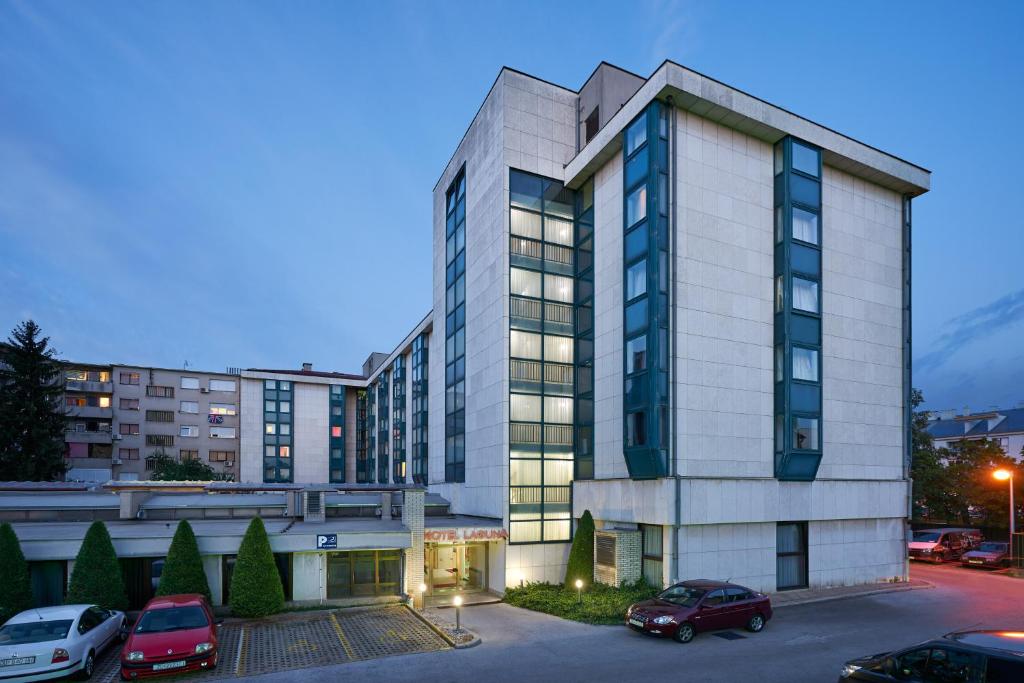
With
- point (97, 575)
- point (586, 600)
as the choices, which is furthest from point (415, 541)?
point (97, 575)

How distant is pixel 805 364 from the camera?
86.4 ft

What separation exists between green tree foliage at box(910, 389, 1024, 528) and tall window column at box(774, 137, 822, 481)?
78.2 ft

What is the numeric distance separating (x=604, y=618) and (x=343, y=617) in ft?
29.7

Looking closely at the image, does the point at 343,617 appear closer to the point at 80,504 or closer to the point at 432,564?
the point at 432,564

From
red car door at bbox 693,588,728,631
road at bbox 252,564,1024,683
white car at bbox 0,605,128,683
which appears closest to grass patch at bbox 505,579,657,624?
road at bbox 252,564,1024,683

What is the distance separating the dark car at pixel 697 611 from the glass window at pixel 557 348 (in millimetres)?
12447

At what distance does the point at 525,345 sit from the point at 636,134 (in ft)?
34.6

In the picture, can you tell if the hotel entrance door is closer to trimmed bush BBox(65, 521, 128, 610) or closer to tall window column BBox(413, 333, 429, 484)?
trimmed bush BBox(65, 521, 128, 610)

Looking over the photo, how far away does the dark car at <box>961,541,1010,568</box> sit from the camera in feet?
106

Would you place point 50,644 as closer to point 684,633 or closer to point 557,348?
point 684,633

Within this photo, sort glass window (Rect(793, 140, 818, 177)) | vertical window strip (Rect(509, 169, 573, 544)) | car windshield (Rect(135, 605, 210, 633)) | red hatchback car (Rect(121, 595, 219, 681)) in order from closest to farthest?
red hatchback car (Rect(121, 595, 219, 681)) → car windshield (Rect(135, 605, 210, 633)) → glass window (Rect(793, 140, 818, 177)) → vertical window strip (Rect(509, 169, 573, 544))

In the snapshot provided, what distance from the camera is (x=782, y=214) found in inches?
1040

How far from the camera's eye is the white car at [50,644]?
14.0m

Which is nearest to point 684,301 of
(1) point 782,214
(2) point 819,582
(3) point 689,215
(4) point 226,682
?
(3) point 689,215
